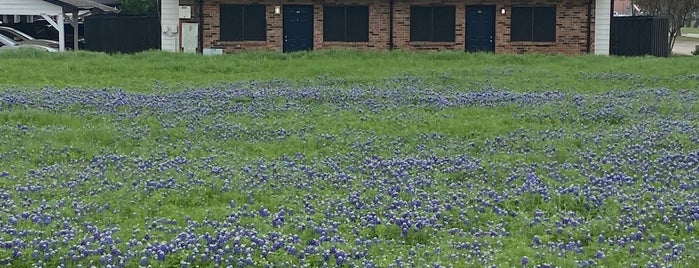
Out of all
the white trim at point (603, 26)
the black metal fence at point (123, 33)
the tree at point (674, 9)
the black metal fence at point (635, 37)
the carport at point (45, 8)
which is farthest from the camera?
the tree at point (674, 9)

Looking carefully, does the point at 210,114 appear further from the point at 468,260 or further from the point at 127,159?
the point at 468,260

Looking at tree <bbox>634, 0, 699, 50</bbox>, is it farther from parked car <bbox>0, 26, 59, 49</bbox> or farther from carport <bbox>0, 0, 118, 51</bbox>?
parked car <bbox>0, 26, 59, 49</bbox>

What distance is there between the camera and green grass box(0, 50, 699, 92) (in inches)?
752

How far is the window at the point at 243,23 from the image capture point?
100ft

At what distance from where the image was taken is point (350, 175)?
8938 millimetres

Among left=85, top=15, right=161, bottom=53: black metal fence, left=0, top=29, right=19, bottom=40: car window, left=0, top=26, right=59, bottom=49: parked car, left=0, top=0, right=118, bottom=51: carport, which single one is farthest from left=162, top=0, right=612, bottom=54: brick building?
left=0, top=29, right=19, bottom=40: car window

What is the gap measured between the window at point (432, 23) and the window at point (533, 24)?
198 centimetres

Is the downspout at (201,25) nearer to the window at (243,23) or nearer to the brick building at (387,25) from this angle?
the brick building at (387,25)

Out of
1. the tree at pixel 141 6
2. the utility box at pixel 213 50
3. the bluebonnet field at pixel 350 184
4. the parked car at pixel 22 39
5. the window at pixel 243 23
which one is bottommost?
the bluebonnet field at pixel 350 184

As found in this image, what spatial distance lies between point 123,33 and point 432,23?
10240mm

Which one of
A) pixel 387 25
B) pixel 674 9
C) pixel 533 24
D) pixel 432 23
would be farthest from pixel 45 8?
pixel 674 9

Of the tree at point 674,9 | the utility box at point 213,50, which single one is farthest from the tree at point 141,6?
the tree at point 674,9

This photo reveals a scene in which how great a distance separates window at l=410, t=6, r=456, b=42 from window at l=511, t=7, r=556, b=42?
1.98 m

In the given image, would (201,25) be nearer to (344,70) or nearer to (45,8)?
(45,8)
